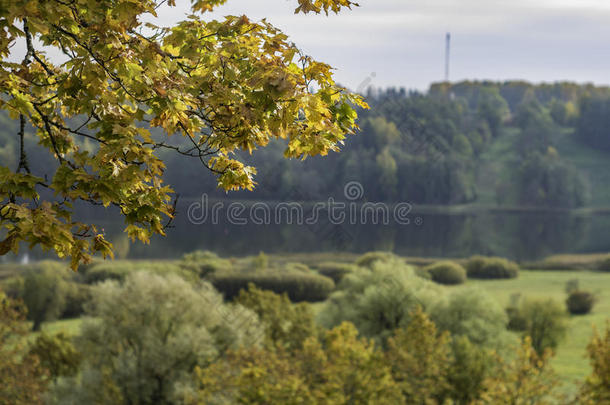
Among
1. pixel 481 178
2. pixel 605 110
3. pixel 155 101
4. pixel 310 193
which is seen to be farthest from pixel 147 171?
pixel 605 110

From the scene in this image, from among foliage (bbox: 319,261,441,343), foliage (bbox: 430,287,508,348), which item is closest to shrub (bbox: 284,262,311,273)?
foliage (bbox: 319,261,441,343)

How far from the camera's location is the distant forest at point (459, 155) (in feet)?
196

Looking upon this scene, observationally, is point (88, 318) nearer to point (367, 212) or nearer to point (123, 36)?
point (123, 36)

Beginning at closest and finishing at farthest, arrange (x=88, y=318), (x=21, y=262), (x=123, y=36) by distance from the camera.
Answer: (x=123, y=36), (x=88, y=318), (x=21, y=262)

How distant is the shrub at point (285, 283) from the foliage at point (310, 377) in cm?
3020

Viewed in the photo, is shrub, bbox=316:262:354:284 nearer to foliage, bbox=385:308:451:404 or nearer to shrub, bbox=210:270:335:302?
shrub, bbox=210:270:335:302

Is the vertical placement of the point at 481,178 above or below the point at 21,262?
above

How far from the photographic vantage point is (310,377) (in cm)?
2022

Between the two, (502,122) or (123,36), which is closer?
(123,36)

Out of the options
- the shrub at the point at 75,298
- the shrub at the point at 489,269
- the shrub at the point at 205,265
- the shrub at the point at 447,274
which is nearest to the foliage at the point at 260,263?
the shrub at the point at 205,265

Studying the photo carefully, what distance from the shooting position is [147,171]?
4406 mm

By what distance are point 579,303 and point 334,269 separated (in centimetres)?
2205

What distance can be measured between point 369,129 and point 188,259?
97.2 ft

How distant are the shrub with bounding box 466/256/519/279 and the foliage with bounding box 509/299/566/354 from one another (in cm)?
2101
